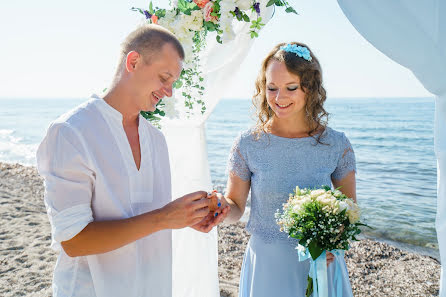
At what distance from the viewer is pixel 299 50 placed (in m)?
2.74

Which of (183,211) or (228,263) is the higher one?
(183,211)

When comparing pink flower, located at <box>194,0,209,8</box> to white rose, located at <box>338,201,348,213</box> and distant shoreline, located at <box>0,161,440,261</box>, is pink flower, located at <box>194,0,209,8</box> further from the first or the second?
distant shoreline, located at <box>0,161,440,261</box>

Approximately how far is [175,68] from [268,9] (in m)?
1.21

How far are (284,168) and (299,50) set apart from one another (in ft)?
2.68

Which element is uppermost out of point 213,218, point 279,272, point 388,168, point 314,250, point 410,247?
point 213,218

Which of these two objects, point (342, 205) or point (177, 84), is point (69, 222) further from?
point (177, 84)

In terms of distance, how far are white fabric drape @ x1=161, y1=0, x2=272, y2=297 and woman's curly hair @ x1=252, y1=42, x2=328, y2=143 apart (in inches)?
14.9

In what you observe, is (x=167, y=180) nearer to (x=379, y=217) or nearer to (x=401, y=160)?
(x=379, y=217)

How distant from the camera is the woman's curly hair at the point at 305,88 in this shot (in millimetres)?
2719

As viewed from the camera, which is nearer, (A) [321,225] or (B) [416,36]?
(B) [416,36]

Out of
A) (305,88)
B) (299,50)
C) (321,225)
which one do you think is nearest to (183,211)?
(321,225)

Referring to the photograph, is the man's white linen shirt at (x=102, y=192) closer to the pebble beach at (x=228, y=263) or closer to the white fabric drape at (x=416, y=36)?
the white fabric drape at (x=416, y=36)

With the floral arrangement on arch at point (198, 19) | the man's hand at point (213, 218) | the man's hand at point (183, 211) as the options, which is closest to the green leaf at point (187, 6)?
the floral arrangement on arch at point (198, 19)

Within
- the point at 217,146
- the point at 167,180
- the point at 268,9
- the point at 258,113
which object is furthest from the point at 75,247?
the point at 217,146
